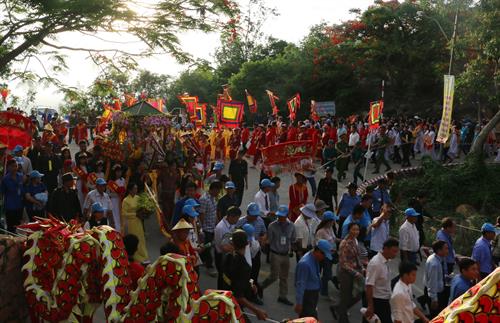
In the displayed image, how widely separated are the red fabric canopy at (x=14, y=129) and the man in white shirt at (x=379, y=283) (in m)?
7.03

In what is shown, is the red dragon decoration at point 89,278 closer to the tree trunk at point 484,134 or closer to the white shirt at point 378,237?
the white shirt at point 378,237

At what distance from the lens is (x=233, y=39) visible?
9523 mm

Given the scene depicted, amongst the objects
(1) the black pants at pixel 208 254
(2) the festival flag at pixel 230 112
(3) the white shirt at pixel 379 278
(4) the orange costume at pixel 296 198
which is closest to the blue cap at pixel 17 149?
(1) the black pants at pixel 208 254

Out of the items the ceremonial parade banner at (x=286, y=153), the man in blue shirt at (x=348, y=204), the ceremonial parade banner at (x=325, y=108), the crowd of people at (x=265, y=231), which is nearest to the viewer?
the crowd of people at (x=265, y=231)

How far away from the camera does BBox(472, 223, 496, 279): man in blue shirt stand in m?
8.75

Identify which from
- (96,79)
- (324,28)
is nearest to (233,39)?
(96,79)

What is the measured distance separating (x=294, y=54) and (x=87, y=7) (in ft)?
94.0

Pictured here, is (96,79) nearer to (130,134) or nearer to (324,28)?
(130,134)

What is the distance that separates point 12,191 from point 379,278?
6166 millimetres

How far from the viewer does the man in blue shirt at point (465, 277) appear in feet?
22.7

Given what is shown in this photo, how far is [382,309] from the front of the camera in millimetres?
7367

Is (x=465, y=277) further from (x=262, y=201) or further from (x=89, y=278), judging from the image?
(x=262, y=201)

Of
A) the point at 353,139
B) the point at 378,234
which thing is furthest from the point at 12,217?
the point at 353,139

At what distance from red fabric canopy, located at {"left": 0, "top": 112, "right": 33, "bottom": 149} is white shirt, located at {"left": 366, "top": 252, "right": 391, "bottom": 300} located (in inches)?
277
